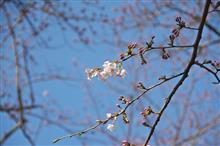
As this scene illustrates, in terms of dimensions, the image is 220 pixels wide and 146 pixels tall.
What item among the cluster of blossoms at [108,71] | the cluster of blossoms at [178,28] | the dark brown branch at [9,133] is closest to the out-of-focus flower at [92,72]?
the cluster of blossoms at [108,71]

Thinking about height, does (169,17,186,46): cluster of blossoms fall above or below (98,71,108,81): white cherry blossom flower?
above

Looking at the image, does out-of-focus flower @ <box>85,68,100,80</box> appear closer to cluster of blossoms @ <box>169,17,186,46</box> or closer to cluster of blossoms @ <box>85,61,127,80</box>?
cluster of blossoms @ <box>85,61,127,80</box>

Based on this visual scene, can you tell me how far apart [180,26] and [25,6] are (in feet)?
16.3

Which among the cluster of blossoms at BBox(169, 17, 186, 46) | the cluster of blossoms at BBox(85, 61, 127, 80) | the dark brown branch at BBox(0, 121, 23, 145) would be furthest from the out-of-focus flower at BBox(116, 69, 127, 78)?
the dark brown branch at BBox(0, 121, 23, 145)

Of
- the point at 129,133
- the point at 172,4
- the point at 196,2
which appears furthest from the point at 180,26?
the point at 129,133

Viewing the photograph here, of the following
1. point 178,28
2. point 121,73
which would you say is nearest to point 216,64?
point 178,28

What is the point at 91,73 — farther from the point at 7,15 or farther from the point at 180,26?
the point at 7,15

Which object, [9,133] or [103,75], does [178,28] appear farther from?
[9,133]

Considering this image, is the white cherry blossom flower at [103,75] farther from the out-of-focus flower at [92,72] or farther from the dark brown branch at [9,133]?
the dark brown branch at [9,133]

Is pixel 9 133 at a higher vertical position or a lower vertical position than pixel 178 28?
higher

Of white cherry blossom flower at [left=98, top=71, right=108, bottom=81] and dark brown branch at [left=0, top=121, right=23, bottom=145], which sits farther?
dark brown branch at [left=0, top=121, right=23, bottom=145]

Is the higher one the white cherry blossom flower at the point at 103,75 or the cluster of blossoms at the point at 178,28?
the cluster of blossoms at the point at 178,28

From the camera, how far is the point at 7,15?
20.9ft

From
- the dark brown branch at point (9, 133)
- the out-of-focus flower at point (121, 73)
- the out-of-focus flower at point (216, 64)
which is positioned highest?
the dark brown branch at point (9, 133)
